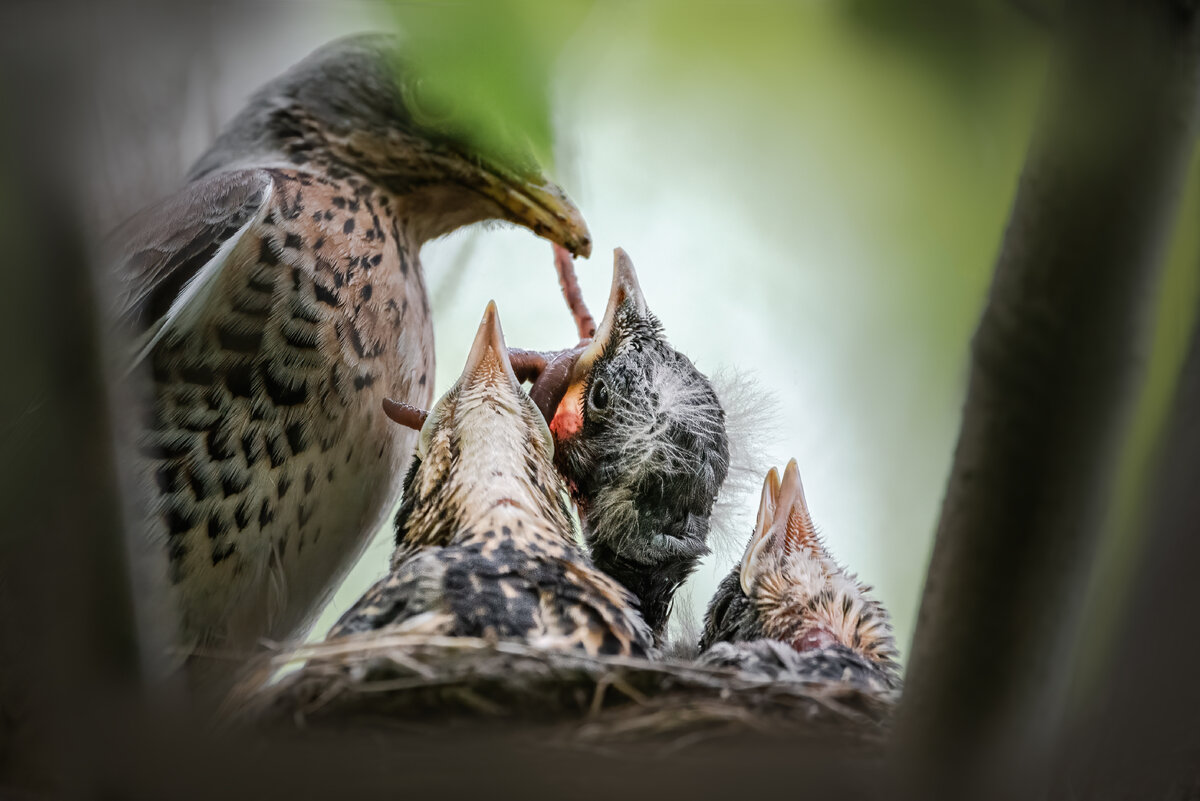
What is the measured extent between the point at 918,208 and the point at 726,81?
262 millimetres

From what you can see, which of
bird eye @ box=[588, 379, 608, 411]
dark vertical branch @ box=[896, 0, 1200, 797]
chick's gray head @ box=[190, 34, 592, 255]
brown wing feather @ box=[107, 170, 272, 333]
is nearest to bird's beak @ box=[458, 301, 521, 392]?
bird eye @ box=[588, 379, 608, 411]

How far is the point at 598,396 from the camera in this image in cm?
194

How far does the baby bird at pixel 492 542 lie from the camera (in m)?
1.40

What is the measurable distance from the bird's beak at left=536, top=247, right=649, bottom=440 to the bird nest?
0.78 meters

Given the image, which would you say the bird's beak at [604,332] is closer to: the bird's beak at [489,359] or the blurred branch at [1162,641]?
the bird's beak at [489,359]

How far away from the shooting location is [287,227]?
6.21ft

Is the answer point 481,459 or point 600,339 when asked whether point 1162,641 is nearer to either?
point 481,459

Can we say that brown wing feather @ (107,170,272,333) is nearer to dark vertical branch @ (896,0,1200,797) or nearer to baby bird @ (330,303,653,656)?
baby bird @ (330,303,653,656)

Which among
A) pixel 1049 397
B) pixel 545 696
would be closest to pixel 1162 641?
pixel 1049 397

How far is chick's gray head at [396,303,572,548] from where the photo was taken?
66.7 inches

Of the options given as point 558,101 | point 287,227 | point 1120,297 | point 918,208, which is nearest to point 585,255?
point 287,227

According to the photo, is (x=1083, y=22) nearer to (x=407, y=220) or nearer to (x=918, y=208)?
(x=918, y=208)

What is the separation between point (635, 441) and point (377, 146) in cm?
85

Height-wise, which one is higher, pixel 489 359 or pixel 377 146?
pixel 377 146
